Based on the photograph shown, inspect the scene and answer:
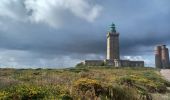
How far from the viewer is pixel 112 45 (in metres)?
150

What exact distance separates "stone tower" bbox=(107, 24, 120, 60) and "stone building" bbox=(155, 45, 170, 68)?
1965 centimetres

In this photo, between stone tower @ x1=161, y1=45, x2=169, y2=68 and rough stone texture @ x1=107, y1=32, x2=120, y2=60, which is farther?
stone tower @ x1=161, y1=45, x2=169, y2=68

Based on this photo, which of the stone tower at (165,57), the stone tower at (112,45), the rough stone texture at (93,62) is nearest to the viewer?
the rough stone texture at (93,62)

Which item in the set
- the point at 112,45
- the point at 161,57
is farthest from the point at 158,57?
the point at 112,45

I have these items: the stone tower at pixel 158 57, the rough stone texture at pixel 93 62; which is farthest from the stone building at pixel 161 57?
the rough stone texture at pixel 93 62

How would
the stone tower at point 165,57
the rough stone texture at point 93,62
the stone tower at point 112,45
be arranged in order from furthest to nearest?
the stone tower at point 165,57 < the stone tower at point 112,45 < the rough stone texture at point 93,62

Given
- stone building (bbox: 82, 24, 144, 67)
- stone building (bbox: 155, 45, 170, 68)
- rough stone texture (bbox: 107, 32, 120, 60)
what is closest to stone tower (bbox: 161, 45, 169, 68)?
stone building (bbox: 155, 45, 170, 68)

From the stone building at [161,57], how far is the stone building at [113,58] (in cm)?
1803

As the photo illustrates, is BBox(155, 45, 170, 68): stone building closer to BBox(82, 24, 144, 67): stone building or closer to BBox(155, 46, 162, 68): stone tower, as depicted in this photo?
BBox(155, 46, 162, 68): stone tower

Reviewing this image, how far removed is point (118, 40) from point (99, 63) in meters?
21.8

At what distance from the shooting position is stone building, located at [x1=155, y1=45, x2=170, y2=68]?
159525mm

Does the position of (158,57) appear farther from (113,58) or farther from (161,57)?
(113,58)

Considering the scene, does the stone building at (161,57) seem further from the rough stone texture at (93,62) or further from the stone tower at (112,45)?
the rough stone texture at (93,62)

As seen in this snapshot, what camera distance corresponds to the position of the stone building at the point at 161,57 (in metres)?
160
